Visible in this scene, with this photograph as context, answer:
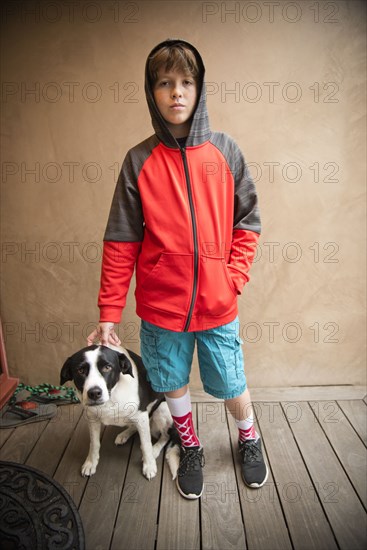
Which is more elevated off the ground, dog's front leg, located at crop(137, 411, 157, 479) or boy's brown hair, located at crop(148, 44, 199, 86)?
boy's brown hair, located at crop(148, 44, 199, 86)

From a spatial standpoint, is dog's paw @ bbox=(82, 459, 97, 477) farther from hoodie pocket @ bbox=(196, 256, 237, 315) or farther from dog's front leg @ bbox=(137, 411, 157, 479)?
hoodie pocket @ bbox=(196, 256, 237, 315)

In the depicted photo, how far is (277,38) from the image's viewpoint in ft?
6.31

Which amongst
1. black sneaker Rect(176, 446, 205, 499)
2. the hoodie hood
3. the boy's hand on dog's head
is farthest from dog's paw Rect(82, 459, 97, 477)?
the hoodie hood

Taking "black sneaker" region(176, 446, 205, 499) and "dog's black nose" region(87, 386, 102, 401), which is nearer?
"dog's black nose" region(87, 386, 102, 401)

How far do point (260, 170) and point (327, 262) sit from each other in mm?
632

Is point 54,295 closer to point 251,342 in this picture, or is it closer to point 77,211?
point 77,211

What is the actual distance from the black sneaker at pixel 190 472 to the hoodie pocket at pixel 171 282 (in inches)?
27.0

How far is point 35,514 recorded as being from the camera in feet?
4.63

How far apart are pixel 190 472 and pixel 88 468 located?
45 centimetres

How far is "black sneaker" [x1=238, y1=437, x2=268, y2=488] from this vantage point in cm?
159

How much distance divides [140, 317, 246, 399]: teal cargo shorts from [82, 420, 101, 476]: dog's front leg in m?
0.33

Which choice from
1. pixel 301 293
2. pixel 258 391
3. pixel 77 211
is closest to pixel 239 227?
pixel 301 293

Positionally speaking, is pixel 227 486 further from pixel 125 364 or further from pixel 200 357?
pixel 125 364

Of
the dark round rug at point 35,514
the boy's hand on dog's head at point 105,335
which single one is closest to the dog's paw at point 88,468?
the dark round rug at point 35,514
